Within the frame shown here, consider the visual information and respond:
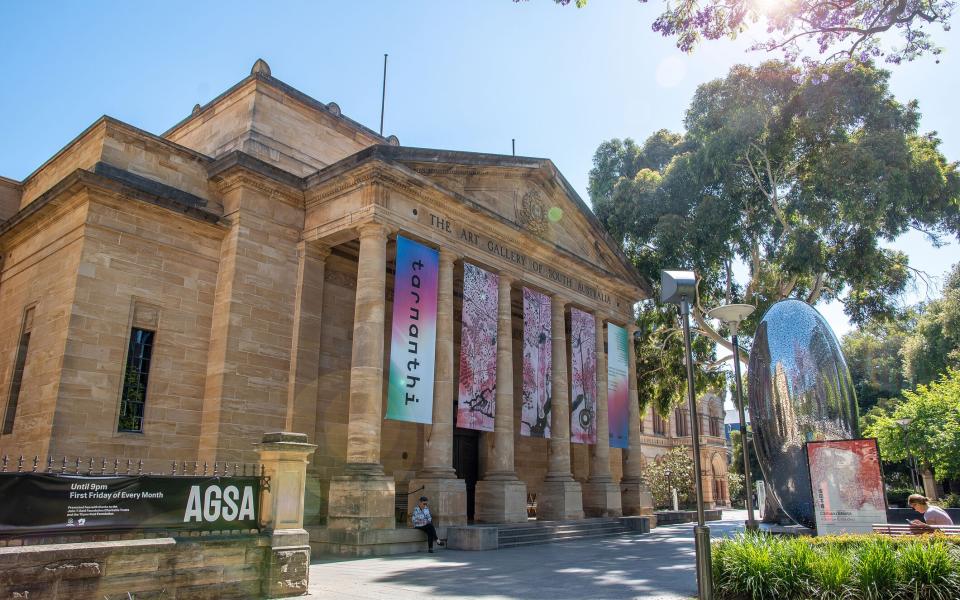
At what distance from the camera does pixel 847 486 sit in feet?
35.6

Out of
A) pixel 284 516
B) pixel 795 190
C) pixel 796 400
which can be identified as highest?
pixel 795 190

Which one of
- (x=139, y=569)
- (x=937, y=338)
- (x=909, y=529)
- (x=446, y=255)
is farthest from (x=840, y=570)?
(x=937, y=338)

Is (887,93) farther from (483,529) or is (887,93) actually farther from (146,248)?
(146,248)

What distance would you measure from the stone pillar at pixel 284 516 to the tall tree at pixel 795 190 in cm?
1905

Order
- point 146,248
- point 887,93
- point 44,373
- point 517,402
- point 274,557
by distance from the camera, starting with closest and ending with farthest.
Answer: point 274,557, point 44,373, point 146,248, point 887,93, point 517,402

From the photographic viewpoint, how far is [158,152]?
16.7 metres

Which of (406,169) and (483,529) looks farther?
(406,169)

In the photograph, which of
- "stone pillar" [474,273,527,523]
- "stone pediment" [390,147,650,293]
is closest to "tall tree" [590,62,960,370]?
"stone pediment" [390,147,650,293]

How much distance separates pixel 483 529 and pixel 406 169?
29.3ft

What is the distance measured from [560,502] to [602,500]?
118 inches

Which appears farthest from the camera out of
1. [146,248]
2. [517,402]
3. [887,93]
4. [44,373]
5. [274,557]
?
[517,402]

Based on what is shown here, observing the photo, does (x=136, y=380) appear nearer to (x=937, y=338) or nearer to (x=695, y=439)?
(x=695, y=439)

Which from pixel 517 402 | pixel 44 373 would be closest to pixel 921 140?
pixel 517 402

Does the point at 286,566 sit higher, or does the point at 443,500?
the point at 443,500
